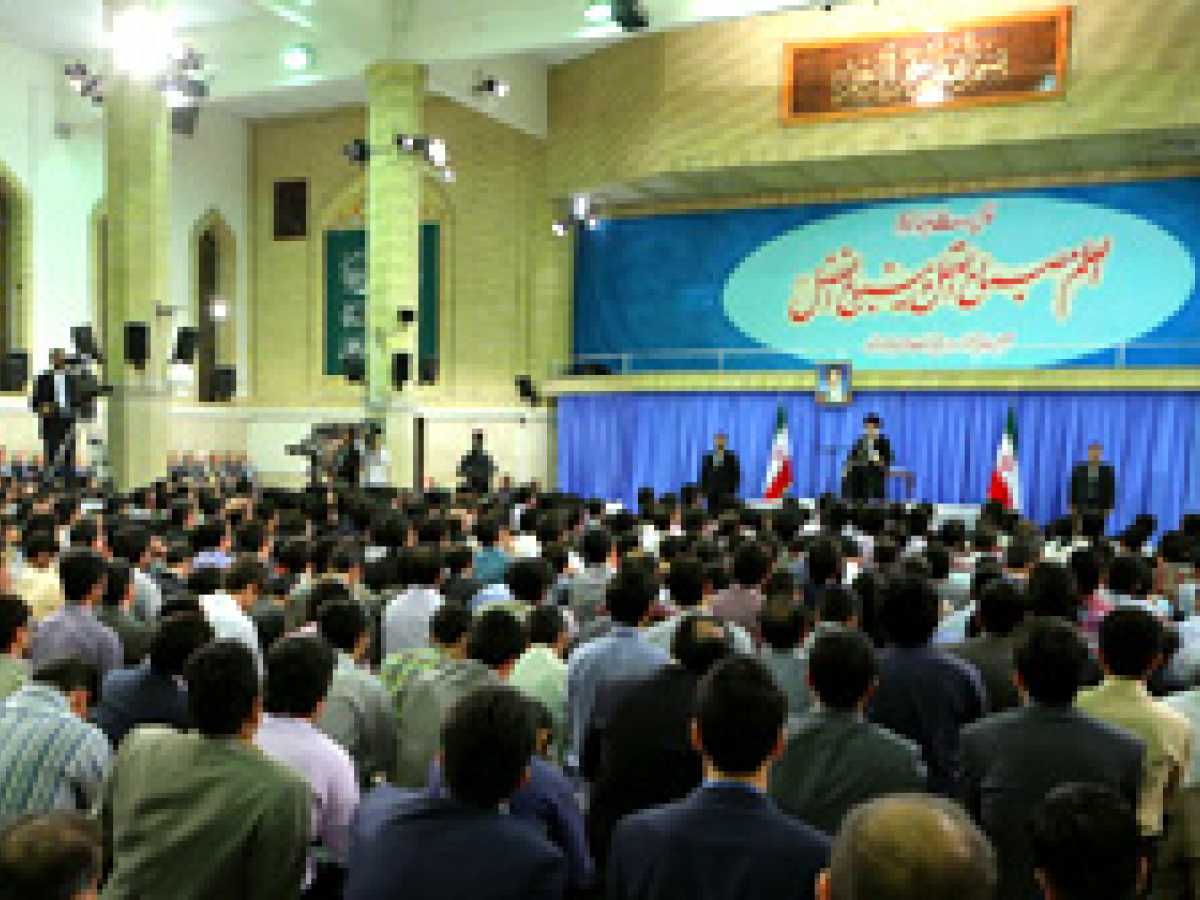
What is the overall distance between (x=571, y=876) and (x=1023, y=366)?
39.9ft

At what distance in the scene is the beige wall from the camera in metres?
11.1

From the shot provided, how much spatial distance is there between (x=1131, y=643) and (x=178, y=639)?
7.76 ft

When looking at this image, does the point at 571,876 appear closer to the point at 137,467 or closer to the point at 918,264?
the point at 137,467

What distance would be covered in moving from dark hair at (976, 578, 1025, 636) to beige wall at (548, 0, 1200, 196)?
998 cm

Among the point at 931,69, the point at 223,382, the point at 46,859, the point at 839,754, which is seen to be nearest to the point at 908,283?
the point at 931,69

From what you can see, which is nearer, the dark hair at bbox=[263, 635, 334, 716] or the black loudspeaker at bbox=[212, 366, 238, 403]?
the dark hair at bbox=[263, 635, 334, 716]

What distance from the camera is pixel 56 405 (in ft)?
28.9

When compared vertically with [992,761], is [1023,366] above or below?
above

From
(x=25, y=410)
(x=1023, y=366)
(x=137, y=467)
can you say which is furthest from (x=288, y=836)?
(x=25, y=410)

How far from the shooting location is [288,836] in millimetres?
1883

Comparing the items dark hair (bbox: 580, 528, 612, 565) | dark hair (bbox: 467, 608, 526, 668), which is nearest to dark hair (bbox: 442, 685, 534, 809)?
dark hair (bbox: 467, 608, 526, 668)

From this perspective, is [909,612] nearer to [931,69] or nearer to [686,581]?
[686,581]

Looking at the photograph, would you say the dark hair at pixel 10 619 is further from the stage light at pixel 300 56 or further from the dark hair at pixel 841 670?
the stage light at pixel 300 56

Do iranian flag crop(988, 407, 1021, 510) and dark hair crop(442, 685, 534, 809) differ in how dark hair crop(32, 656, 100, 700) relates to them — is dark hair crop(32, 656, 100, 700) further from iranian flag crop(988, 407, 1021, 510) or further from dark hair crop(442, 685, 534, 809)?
iranian flag crop(988, 407, 1021, 510)
